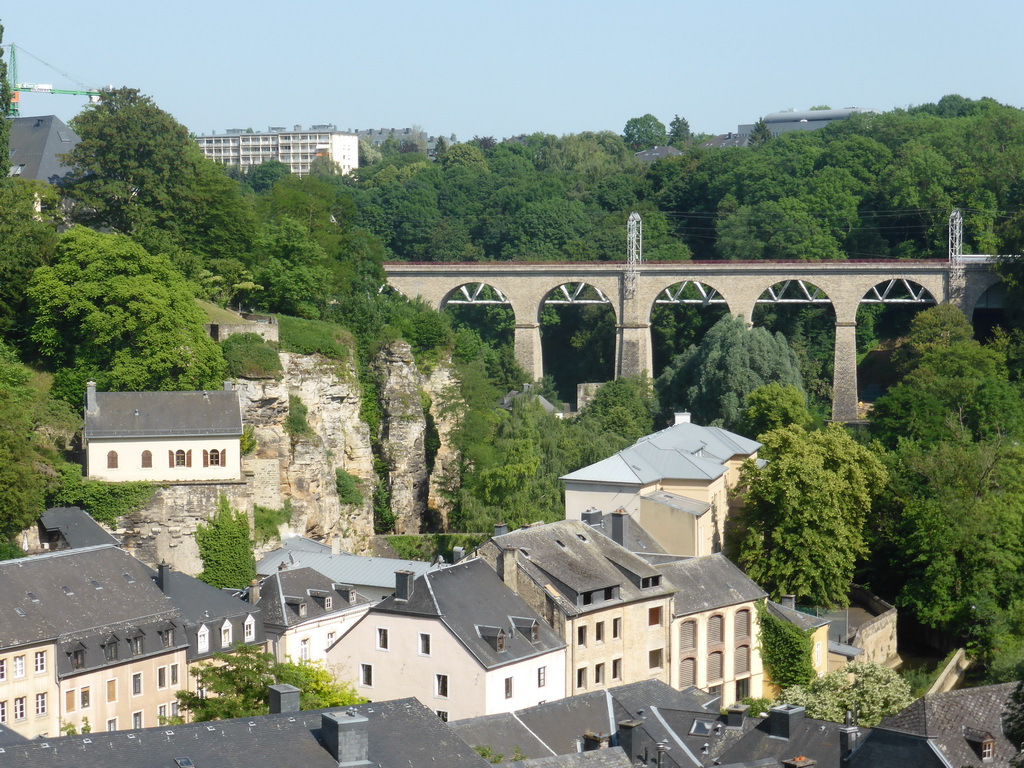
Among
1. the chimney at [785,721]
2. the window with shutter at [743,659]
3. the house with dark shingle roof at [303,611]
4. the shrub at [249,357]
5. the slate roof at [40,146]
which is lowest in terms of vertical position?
the window with shutter at [743,659]

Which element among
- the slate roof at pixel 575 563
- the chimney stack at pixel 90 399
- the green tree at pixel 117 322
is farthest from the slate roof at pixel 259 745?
the green tree at pixel 117 322

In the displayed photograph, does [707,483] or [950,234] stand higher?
[950,234]

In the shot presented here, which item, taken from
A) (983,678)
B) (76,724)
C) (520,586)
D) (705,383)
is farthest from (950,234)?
(76,724)

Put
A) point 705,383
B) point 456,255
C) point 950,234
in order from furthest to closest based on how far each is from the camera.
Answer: point 456,255, point 950,234, point 705,383

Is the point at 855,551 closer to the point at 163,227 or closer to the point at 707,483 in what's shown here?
the point at 707,483

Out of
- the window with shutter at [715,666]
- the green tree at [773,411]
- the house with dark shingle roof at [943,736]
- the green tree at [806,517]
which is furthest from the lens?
the green tree at [773,411]

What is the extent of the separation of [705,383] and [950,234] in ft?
65.3

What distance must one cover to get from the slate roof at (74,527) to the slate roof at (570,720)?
16.8m

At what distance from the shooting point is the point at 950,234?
89.6 m

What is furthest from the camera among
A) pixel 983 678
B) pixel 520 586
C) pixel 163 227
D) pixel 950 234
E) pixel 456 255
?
pixel 456 255

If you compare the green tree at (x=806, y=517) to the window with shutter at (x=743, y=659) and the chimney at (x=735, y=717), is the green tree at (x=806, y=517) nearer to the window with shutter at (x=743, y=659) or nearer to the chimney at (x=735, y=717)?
the window with shutter at (x=743, y=659)

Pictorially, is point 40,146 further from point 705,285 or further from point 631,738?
point 631,738

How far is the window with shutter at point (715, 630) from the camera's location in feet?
157

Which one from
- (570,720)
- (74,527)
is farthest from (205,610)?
(570,720)
